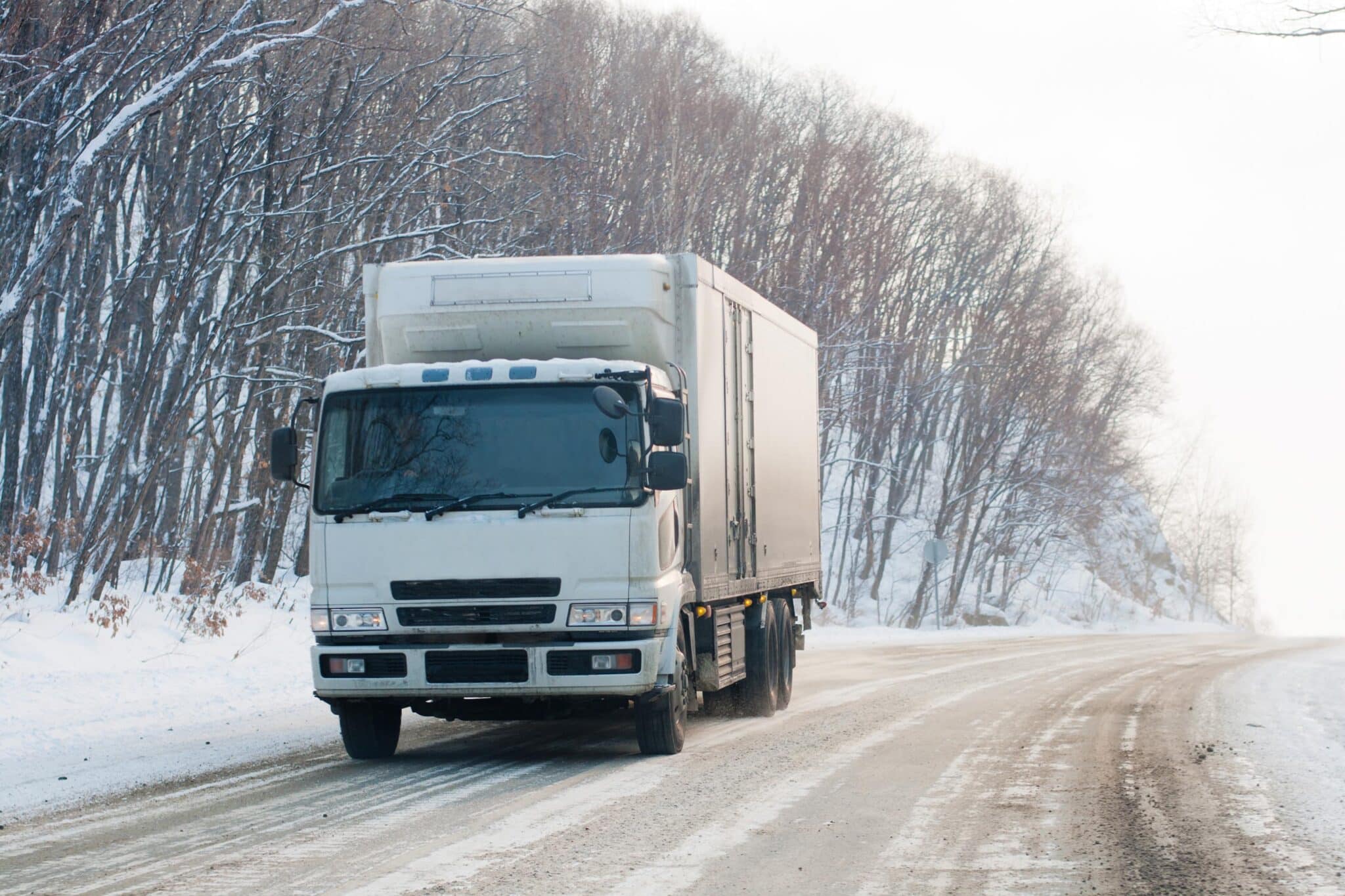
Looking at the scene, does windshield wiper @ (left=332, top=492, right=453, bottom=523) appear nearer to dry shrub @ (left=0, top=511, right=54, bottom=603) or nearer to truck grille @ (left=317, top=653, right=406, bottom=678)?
truck grille @ (left=317, top=653, right=406, bottom=678)

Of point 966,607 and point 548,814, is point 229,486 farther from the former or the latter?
point 966,607

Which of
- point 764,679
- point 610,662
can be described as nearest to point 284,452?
point 610,662

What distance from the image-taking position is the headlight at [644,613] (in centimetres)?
1012

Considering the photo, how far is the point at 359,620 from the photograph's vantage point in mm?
10266

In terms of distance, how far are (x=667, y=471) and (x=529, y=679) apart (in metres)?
1.65

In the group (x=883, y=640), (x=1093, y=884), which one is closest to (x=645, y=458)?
(x=1093, y=884)

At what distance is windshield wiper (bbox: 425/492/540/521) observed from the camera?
→ 33.3ft

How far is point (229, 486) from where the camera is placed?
77.9 ft

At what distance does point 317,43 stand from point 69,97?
4420 millimetres

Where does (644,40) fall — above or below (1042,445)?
above

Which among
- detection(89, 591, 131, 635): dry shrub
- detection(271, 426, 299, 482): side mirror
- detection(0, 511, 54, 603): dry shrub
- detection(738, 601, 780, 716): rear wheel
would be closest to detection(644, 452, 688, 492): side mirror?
detection(271, 426, 299, 482): side mirror

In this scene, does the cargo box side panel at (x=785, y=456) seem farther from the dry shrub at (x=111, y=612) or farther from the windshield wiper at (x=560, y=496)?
the dry shrub at (x=111, y=612)

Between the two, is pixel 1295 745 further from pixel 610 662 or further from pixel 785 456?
pixel 610 662

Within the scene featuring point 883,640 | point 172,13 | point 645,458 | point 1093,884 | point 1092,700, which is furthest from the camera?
A: point 883,640
